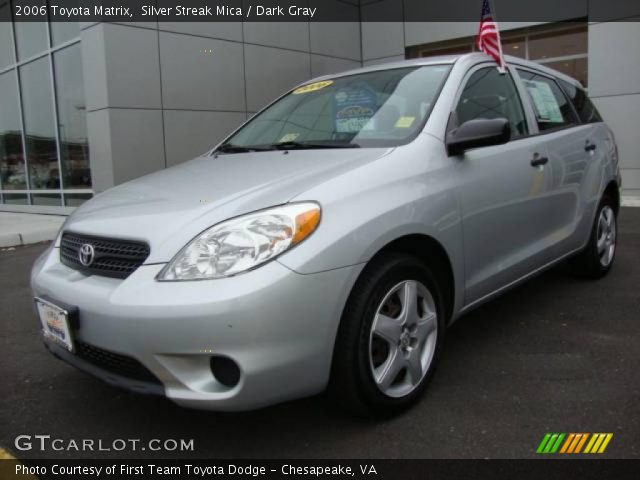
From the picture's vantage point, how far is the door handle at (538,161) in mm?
3303

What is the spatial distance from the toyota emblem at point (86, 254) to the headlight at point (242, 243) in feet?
1.55

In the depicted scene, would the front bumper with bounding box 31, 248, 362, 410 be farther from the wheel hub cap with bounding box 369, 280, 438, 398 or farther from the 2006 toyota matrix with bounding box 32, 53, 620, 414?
the wheel hub cap with bounding box 369, 280, 438, 398

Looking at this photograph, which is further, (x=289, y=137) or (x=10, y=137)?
(x=10, y=137)

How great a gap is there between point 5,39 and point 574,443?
44.2 feet

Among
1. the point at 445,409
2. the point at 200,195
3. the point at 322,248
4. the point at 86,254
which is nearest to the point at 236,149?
the point at 200,195

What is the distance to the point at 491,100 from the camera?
327 centimetres

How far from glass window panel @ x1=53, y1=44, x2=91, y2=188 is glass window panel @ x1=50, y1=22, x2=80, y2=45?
187 mm

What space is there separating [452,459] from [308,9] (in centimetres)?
1093

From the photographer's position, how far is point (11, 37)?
11906 mm

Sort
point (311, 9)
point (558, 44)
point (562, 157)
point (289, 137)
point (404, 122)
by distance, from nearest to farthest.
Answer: point (404, 122) → point (289, 137) → point (562, 157) → point (558, 44) → point (311, 9)

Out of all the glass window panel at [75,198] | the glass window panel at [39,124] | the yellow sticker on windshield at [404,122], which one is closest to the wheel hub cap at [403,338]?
the yellow sticker on windshield at [404,122]

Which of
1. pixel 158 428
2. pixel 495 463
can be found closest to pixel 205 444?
pixel 158 428

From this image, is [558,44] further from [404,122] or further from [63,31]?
[404,122]
